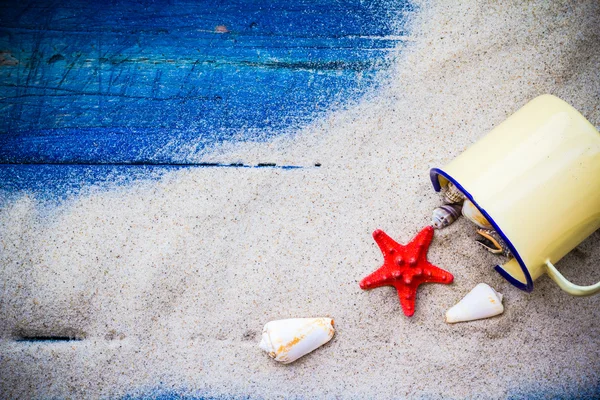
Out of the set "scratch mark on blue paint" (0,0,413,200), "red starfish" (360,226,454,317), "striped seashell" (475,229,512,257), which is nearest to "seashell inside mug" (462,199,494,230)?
"striped seashell" (475,229,512,257)

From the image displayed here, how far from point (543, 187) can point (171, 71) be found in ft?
4.74

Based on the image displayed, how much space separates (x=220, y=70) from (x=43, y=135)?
0.78 m

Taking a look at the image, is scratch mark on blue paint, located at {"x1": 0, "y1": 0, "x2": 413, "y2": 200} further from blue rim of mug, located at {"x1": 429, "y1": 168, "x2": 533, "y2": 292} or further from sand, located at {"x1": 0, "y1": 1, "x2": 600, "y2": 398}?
blue rim of mug, located at {"x1": 429, "y1": 168, "x2": 533, "y2": 292}

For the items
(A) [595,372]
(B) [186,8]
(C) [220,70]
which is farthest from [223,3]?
(A) [595,372]

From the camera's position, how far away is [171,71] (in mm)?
1807

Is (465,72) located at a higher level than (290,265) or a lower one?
higher

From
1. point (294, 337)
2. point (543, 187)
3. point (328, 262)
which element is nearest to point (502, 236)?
point (543, 187)

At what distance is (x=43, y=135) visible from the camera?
1804mm

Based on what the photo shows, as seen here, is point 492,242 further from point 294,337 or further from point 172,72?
point 172,72

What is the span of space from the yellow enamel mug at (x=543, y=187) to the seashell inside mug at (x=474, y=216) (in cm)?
17

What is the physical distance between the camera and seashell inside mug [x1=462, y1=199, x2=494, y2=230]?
1.50 m

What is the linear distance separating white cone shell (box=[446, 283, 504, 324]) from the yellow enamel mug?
245 millimetres

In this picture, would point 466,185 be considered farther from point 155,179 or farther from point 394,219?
point 155,179

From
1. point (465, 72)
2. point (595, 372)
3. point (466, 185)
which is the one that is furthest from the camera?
point (465, 72)
